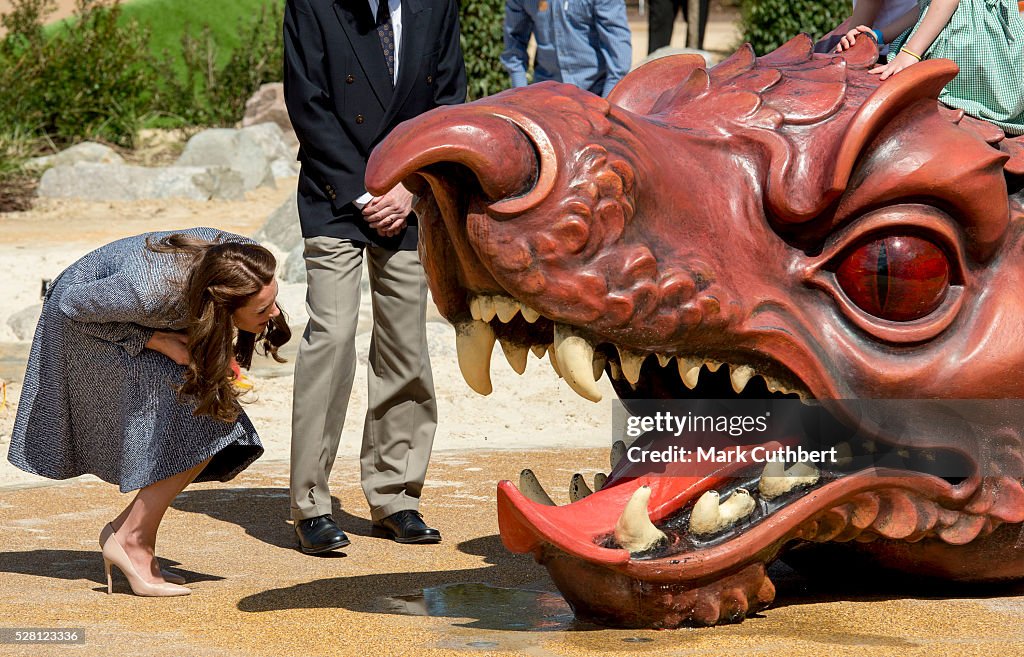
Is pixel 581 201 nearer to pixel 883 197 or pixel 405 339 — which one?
pixel 883 197

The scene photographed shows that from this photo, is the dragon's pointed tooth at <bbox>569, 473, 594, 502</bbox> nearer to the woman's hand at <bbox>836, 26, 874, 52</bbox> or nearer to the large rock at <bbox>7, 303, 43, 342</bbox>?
the woman's hand at <bbox>836, 26, 874, 52</bbox>

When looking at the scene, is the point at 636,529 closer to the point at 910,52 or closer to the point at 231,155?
the point at 910,52

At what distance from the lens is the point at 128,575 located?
3857mm

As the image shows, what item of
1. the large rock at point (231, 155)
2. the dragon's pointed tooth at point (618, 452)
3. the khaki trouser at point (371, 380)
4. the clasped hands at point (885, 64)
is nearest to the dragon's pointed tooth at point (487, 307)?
the dragon's pointed tooth at point (618, 452)

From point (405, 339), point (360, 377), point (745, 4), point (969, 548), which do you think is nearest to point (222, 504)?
point (405, 339)

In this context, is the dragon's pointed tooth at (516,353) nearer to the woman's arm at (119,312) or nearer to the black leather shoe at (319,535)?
the woman's arm at (119,312)

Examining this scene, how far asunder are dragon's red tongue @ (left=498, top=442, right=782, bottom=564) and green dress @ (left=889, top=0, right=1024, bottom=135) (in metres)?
1.11

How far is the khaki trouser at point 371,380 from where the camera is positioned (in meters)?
4.64

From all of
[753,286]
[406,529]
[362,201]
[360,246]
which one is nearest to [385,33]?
[362,201]

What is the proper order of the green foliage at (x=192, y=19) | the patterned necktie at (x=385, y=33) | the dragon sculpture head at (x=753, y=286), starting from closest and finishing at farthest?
1. the dragon sculpture head at (x=753, y=286)
2. the patterned necktie at (x=385, y=33)
3. the green foliage at (x=192, y=19)

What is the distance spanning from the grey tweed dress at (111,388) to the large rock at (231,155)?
11.3m

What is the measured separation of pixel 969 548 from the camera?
126 inches

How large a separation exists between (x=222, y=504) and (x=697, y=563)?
2.61 m

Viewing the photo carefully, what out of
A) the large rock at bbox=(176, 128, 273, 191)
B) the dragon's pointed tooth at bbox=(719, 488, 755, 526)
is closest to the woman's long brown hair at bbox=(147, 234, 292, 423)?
the dragon's pointed tooth at bbox=(719, 488, 755, 526)
